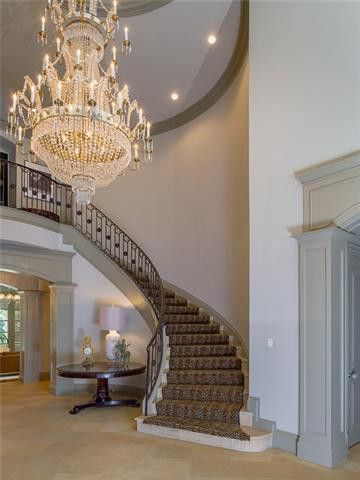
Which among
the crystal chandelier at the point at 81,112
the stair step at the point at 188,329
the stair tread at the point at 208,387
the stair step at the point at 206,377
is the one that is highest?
the crystal chandelier at the point at 81,112

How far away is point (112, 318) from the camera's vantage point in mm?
7441

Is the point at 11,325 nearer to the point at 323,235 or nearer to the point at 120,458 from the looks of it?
the point at 120,458

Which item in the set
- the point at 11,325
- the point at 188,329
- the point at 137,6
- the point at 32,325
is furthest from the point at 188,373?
the point at 11,325

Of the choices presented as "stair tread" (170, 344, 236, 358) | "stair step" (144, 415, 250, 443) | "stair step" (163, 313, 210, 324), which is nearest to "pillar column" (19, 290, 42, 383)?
"stair step" (163, 313, 210, 324)

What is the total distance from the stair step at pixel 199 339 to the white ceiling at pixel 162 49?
5.24 meters

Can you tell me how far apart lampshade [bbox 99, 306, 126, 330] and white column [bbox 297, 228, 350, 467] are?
12.4 ft

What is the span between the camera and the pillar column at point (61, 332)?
311 inches

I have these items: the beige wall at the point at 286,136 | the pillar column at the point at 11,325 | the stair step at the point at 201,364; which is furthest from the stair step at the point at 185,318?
the pillar column at the point at 11,325

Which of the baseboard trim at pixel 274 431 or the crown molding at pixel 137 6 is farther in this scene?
the crown molding at pixel 137 6

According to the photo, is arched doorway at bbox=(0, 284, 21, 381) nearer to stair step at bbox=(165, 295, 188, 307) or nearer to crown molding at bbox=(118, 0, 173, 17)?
stair step at bbox=(165, 295, 188, 307)

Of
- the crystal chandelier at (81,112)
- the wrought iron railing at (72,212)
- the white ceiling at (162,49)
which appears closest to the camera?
the crystal chandelier at (81,112)

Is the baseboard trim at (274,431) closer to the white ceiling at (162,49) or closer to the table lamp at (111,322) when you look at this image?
the table lamp at (111,322)

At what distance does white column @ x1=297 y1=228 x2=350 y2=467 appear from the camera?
4.45 meters

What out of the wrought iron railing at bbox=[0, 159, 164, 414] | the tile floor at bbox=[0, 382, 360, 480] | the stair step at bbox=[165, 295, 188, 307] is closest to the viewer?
the tile floor at bbox=[0, 382, 360, 480]
